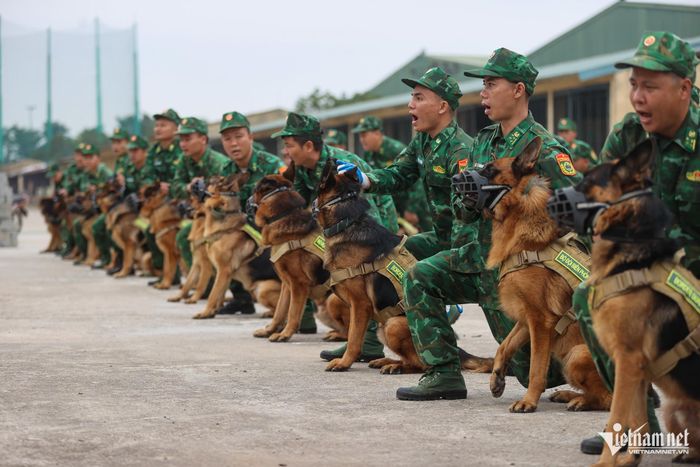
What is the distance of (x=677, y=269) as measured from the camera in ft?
13.4

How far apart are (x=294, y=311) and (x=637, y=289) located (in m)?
5.22

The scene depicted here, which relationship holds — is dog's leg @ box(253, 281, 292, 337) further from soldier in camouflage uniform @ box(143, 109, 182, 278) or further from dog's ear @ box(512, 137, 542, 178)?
soldier in camouflage uniform @ box(143, 109, 182, 278)

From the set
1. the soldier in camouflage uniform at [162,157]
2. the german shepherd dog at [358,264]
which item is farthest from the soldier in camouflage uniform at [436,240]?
the soldier in camouflage uniform at [162,157]

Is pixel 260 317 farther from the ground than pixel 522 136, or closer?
closer

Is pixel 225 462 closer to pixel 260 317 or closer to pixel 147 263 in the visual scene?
pixel 260 317

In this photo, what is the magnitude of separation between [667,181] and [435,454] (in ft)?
5.16

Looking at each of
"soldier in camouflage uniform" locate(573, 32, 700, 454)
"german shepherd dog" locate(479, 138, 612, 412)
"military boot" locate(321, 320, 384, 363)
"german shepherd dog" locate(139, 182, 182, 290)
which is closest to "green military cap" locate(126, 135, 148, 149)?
"german shepherd dog" locate(139, 182, 182, 290)

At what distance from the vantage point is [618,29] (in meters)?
39.1

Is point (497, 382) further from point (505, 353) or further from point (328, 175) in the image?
point (328, 175)

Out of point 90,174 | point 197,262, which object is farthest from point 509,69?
point 90,174

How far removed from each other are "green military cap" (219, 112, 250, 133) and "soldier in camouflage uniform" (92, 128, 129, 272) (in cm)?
812

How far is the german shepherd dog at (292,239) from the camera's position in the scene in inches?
354

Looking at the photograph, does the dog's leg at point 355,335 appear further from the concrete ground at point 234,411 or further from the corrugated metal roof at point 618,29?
the corrugated metal roof at point 618,29

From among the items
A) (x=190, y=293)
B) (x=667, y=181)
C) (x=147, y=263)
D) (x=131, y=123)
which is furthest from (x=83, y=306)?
(x=131, y=123)
